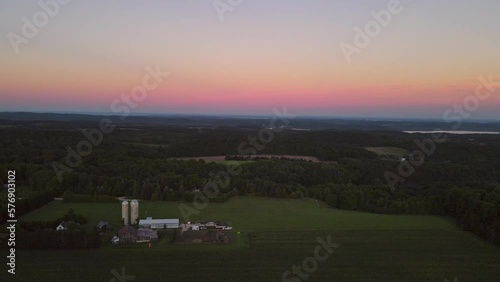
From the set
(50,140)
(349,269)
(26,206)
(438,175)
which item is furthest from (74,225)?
(50,140)

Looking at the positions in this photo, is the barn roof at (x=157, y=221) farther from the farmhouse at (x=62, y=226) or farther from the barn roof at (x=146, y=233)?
the farmhouse at (x=62, y=226)

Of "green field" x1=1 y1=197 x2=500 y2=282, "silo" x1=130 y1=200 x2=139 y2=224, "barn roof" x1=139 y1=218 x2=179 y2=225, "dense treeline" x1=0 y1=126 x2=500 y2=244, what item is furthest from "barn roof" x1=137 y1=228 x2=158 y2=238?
"dense treeline" x1=0 y1=126 x2=500 y2=244

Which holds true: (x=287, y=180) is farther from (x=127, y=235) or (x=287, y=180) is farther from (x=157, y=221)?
(x=127, y=235)

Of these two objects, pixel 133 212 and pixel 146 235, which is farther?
pixel 133 212

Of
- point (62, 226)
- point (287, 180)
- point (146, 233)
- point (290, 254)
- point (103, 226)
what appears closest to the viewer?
point (290, 254)

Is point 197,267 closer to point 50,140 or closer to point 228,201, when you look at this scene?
point 228,201

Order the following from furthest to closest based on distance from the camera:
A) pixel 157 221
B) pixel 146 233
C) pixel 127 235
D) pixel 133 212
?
pixel 133 212
pixel 157 221
pixel 146 233
pixel 127 235

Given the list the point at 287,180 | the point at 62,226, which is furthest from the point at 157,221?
the point at 287,180

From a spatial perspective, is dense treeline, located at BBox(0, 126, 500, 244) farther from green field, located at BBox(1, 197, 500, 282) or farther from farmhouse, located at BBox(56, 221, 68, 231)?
farmhouse, located at BBox(56, 221, 68, 231)

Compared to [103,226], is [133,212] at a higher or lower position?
higher

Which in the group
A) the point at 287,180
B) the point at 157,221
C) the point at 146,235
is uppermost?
the point at 287,180

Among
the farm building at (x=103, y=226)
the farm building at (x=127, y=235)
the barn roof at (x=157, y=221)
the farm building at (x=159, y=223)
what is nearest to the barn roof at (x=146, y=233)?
the farm building at (x=127, y=235)
